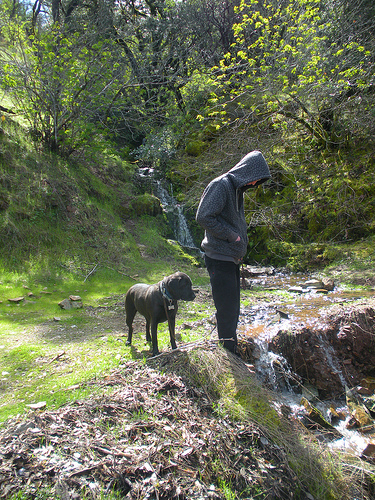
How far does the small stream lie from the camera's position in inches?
135

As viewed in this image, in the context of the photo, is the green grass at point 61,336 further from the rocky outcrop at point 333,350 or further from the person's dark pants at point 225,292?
the rocky outcrop at point 333,350

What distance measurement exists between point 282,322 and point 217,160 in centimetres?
766

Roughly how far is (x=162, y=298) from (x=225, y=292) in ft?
2.83

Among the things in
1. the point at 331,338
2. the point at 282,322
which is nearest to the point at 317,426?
the point at 331,338

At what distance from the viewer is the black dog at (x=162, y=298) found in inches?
139

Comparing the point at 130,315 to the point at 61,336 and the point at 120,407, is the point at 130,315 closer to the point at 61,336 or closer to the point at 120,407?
the point at 61,336

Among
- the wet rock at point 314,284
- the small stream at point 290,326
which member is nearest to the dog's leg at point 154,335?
the small stream at point 290,326

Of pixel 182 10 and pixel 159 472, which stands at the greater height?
pixel 182 10

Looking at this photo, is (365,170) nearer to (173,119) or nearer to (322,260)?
(322,260)

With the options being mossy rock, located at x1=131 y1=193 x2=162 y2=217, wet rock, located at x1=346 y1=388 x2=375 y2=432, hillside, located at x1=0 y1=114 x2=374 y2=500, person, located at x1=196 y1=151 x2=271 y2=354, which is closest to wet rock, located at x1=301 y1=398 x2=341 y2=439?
wet rock, located at x1=346 y1=388 x2=375 y2=432

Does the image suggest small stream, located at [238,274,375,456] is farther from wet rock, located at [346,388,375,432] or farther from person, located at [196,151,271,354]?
person, located at [196,151,271,354]

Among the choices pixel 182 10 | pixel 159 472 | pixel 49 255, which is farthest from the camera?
pixel 182 10

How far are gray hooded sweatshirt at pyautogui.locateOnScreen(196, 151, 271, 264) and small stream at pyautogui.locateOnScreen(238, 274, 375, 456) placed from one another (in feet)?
5.32

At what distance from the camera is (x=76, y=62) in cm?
926
